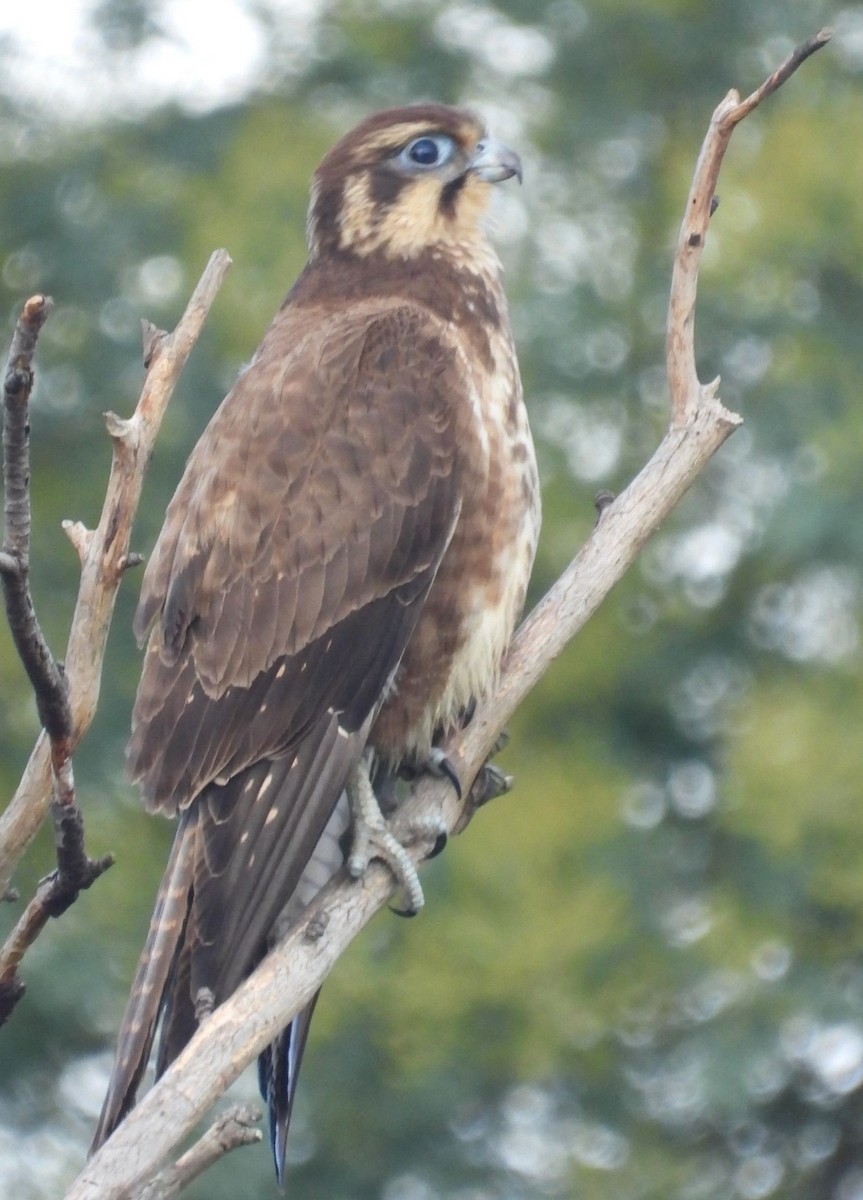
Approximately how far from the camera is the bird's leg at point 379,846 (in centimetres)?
345

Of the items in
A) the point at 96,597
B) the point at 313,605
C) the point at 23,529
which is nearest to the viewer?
the point at 23,529

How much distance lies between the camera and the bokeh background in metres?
8.66

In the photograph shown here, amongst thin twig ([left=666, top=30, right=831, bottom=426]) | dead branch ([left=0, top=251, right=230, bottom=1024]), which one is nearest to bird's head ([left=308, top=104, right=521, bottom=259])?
thin twig ([left=666, top=30, right=831, bottom=426])

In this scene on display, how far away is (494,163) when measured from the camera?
452cm

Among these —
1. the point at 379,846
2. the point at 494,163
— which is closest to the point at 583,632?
the point at 494,163

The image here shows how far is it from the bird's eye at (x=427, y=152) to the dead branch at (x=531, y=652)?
1.12m

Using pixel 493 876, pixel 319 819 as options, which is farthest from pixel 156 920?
pixel 493 876

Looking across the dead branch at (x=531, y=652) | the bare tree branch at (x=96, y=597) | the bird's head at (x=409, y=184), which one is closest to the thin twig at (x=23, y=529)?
the bare tree branch at (x=96, y=597)

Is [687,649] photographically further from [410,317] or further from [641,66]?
[410,317]

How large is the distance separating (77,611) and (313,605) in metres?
0.75

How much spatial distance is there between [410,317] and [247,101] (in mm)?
7549

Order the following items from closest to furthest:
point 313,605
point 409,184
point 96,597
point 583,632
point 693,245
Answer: point 96,597
point 693,245
point 313,605
point 409,184
point 583,632

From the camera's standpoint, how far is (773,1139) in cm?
917

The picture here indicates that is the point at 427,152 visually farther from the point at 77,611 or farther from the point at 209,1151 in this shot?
the point at 209,1151
